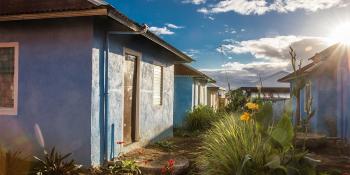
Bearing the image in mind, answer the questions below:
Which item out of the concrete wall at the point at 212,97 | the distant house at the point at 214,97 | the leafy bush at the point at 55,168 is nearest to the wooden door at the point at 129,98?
the leafy bush at the point at 55,168

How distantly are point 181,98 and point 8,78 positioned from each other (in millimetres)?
11578

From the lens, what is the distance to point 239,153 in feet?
16.4

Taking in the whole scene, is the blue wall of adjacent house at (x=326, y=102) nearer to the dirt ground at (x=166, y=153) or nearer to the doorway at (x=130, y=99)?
the dirt ground at (x=166, y=153)

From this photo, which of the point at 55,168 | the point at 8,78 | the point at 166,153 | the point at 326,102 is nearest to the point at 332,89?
the point at 326,102

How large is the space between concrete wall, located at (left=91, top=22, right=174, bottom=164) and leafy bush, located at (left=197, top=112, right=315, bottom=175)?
2.63m

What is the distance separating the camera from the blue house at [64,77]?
710cm

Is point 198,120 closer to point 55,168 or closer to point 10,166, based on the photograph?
point 55,168

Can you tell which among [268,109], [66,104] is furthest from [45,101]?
[268,109]

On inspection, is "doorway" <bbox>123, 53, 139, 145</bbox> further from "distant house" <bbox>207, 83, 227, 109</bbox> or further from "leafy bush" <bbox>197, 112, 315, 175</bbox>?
"distant house" <bbox>207, 83, 227, 109</bbox>

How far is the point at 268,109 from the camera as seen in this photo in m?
4.45

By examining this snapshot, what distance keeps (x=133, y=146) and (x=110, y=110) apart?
1761 mm

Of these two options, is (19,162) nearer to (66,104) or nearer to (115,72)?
(66,104)

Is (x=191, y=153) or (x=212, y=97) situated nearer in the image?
(x=191, y=153)

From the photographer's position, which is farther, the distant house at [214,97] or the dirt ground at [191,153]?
the distant house at [214,97]
